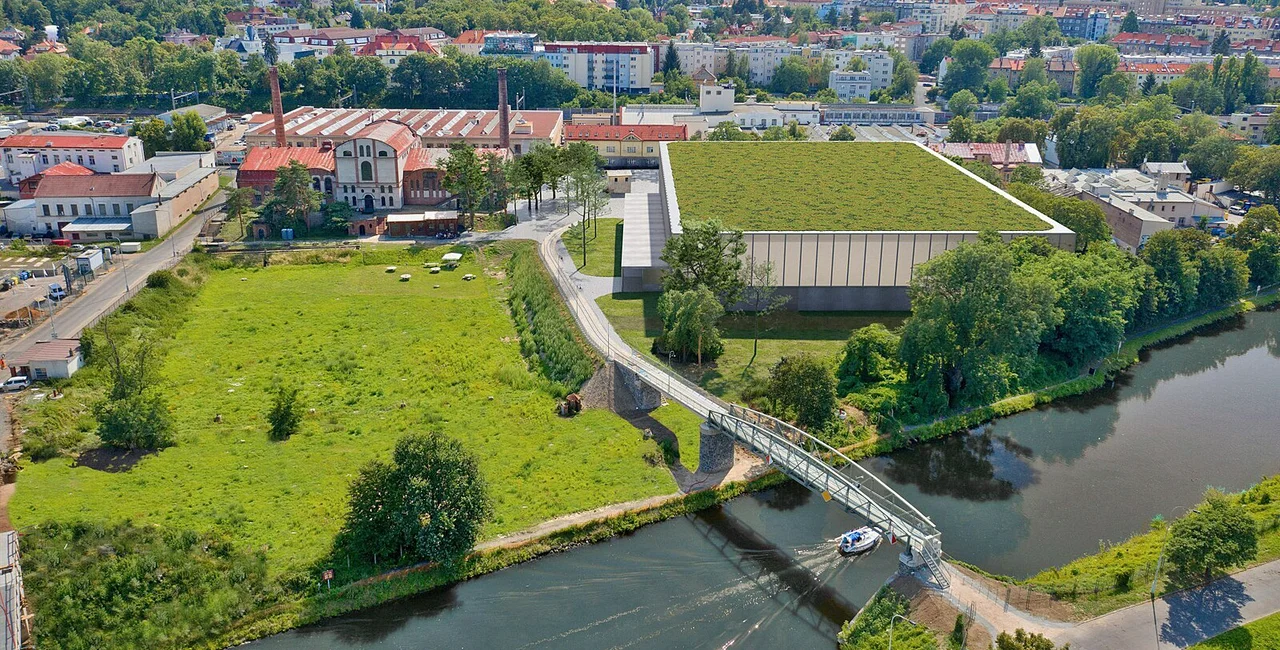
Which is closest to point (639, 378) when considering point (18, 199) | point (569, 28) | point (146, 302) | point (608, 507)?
point (608, 507)

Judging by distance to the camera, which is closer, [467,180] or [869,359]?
[869,359]

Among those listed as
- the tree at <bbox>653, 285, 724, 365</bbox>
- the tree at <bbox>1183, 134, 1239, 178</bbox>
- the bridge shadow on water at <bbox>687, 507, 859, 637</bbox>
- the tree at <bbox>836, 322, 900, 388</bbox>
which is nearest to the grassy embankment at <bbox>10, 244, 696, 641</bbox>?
the bridge shadow on water at <bbox>687, 507, 859, 637</bbox>

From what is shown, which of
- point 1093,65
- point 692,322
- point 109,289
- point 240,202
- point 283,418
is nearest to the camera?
point 283,418

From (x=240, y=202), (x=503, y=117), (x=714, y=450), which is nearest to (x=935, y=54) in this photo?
(x=503, y=117)

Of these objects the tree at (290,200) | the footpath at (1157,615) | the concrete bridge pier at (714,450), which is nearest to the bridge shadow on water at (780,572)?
the concrete bridge pier at (714,450)

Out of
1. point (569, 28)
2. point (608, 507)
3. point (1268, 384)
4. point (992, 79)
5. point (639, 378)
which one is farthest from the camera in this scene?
point (569, 28)

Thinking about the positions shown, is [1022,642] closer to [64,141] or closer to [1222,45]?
[64,141]

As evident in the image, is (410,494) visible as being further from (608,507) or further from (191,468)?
(191,468)

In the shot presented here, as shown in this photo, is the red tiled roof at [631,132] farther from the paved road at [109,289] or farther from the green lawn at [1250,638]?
the green lawn at [1250,638]
